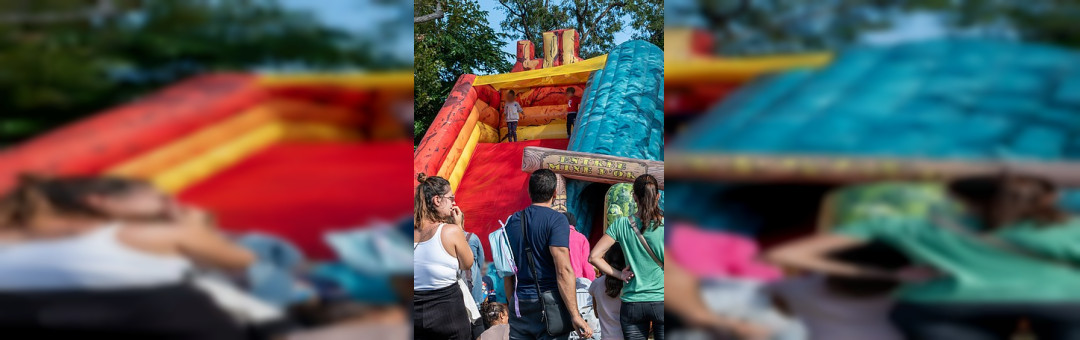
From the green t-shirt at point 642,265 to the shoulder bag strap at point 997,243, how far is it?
2427mm

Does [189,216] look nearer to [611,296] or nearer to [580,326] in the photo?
[611,296]

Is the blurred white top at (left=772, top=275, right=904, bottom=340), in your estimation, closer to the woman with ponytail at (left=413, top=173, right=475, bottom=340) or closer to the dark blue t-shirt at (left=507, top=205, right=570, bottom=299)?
the woman with ponytail at (left=413, top=173, right=475, bottom=340)

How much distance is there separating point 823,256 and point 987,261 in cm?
19

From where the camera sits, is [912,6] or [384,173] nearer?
[912,6]

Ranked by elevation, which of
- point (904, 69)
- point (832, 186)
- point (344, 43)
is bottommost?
point (832, 186)

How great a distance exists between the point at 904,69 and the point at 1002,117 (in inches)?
5.1

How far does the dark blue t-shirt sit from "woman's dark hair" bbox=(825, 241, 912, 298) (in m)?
2.80

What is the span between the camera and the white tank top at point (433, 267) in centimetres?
312

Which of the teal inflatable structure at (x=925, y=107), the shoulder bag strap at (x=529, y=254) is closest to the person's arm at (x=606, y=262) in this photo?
the shoulder bag strap at (x=529, y=254)

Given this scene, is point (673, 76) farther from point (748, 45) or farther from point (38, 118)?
point (38, 118)

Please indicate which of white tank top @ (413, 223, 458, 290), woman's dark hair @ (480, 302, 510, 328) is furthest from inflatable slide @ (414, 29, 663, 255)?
white tank top @ (413, 223, 458, 290)

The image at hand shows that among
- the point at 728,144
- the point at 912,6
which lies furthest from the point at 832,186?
the point at 912,6

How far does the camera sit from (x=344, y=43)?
125cm

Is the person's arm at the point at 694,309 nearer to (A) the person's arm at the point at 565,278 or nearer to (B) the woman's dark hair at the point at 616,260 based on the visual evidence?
(B) the woman's dark hair at the point at 616,260
